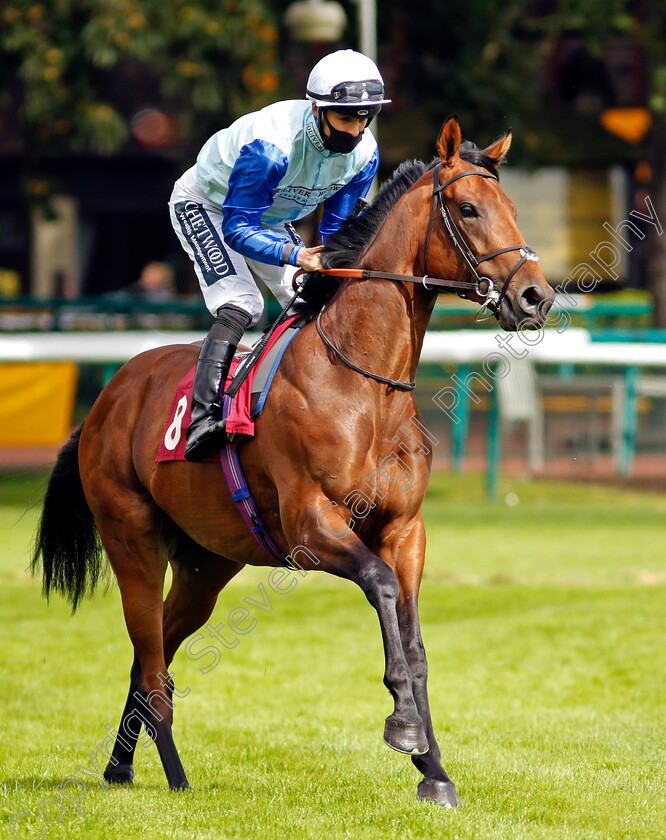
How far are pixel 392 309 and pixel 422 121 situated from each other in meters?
11.0

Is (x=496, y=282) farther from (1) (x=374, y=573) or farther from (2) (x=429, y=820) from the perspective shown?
(2) (x=429, y=820)

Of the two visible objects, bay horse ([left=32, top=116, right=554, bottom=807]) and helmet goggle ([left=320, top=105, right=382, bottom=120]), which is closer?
bay horse ([left=32, top=116, right=554, bottom=807])

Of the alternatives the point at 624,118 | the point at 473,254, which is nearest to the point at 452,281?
the point at 473,254

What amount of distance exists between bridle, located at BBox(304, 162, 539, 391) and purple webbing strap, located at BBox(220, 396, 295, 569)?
0.55 metres

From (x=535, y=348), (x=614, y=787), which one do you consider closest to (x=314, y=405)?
(x=614, y=787)

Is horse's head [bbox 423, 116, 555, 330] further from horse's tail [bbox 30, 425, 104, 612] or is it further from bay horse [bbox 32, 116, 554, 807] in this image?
horse's tail [bbox 30, 425, 104, 612]

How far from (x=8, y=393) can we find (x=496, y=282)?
8483 millimetres

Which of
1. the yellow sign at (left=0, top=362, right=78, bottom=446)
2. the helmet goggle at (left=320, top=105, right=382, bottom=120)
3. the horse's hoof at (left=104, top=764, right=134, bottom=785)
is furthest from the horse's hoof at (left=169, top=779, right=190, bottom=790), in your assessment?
the yellow sign at (left=0, top=362, right=78, bottom=446)

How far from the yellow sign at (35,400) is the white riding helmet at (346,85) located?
7793mm

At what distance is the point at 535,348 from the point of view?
11484 mm

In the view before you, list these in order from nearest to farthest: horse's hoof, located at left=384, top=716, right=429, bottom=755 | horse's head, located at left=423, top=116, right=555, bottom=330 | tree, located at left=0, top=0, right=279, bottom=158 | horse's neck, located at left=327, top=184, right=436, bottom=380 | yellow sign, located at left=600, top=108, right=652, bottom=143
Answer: horse's hoof, located at left=384, top=716, right=429, bottom=755, horse's head, located at left=423, top=116, right=555, bottom=330, horse's neck, located at left=327, top=184, right=436, bottom=380, tree, located at left=0, top=0, right=279, bottom=158, yellow sign, located at left=600, top=108, right=652, bottom=143

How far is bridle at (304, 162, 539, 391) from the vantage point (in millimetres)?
3885

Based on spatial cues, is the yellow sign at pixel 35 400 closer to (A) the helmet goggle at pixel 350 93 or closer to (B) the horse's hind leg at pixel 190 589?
(B) the horse's hind leg at pixel 190 589

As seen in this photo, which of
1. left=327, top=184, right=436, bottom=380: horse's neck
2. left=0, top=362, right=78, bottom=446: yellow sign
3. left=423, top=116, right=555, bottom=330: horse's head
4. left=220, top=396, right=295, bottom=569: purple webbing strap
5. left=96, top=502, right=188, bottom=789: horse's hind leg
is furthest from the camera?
left=0, top=362, right=78, bottom=446: yellow sign
